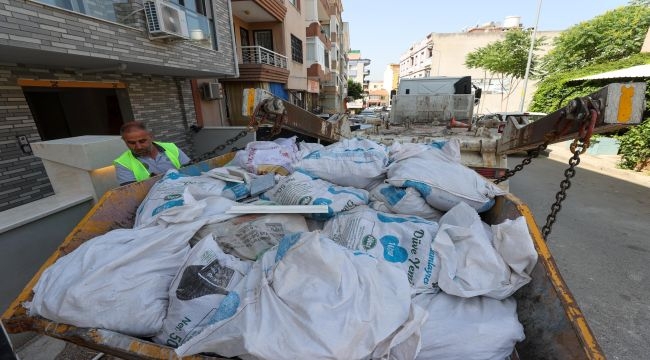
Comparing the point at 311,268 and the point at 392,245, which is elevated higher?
the point at 311,268

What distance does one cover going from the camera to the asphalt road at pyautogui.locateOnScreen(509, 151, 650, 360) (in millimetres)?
2412

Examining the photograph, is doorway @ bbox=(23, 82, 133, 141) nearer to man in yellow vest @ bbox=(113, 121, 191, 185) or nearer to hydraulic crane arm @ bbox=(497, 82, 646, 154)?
man in yellow vest @ bbox=(113, 121, 191, 185)

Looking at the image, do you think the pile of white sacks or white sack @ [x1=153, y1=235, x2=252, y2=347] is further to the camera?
white sack @ [x1=153, y1=235, x2=252, y2=347]

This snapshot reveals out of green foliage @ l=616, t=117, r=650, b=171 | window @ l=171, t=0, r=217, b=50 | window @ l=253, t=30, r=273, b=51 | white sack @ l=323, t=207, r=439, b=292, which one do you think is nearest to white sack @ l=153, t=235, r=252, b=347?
white sack @ l=323, t=207, r=439, b=292

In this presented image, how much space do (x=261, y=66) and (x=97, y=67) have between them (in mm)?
5552

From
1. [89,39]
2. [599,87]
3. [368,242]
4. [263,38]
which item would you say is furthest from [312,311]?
[599,87]

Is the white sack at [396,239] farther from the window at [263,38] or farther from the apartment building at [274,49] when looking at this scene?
the window at [263,38]

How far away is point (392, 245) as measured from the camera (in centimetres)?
139

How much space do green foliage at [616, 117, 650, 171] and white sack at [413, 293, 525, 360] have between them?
8.87 metres

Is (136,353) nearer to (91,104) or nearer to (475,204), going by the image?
(475,204)

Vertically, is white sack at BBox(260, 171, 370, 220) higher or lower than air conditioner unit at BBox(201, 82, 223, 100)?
lower

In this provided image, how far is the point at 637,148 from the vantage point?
694cm

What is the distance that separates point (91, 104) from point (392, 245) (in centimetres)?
856

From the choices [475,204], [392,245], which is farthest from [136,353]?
[475,204]
